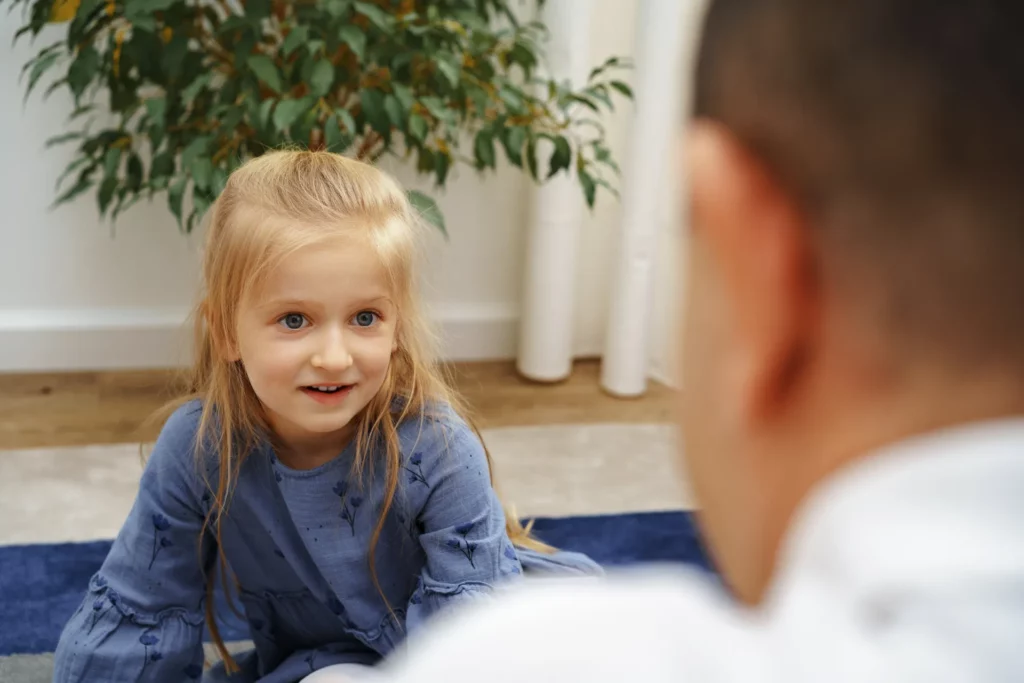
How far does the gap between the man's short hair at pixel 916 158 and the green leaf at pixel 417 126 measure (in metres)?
1.45

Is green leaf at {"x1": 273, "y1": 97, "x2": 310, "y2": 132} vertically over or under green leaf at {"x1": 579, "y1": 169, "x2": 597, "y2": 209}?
over

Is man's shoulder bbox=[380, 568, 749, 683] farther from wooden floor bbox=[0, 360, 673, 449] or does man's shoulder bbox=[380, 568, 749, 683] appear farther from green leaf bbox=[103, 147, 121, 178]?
wooden floor bbox=[0, 360, 673, 449]

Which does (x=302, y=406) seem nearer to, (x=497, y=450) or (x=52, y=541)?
(x=52, y=541)

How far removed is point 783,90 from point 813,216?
0.04 meters

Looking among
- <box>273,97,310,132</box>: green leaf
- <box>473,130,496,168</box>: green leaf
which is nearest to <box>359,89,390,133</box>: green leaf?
<box>273,97,310,132</box>: green leaf

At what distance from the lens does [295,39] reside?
1.70m

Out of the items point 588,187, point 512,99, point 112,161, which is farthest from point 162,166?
point 588,187

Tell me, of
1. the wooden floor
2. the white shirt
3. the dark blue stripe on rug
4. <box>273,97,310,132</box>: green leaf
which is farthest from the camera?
the wooden floor

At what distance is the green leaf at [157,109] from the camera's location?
6.01ft

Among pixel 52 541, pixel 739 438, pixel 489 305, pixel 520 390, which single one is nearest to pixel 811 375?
pixel 739 438

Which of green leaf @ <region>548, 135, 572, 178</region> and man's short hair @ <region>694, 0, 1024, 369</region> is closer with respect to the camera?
man's short hair @ <region>694, 0, 1024, 369</region>

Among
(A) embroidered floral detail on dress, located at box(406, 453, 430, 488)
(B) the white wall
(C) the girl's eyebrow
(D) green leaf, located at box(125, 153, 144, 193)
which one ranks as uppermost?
(C) the girl's eyebrow

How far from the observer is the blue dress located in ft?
3.86

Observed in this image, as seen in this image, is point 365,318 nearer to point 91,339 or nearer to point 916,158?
point 916,158
